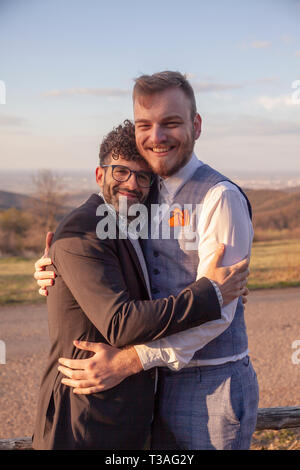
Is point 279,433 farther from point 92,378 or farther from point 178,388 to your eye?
point 92,378

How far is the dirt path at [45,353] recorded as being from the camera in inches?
232

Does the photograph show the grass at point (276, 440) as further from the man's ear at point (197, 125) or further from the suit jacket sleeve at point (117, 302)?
the man's ear at point (197, 125)

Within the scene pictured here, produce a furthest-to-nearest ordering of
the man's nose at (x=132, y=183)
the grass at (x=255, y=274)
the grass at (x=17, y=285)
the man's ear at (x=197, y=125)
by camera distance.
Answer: the grass at (x=255, y=274) → the grass at (x=17, y=285) → the man's ear at (x=197, y=125) → the man's nose at (x=132, y=183)

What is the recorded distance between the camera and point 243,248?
8.03 ft

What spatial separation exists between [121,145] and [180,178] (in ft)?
1.11

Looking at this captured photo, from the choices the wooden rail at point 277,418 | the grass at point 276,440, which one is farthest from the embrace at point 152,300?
the grass at point 276,440

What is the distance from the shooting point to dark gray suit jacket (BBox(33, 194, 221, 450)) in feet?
7.34

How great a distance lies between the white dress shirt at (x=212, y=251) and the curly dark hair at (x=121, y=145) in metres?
0.45

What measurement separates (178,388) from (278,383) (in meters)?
4.46

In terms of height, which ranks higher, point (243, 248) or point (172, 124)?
point (172, 124)

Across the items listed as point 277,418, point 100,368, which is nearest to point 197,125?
point 100,368

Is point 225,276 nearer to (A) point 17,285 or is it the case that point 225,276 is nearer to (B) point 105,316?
(B) point 105,316

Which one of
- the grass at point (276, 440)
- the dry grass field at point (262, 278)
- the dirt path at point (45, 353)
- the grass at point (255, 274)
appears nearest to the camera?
the grass at point (276, 440)
